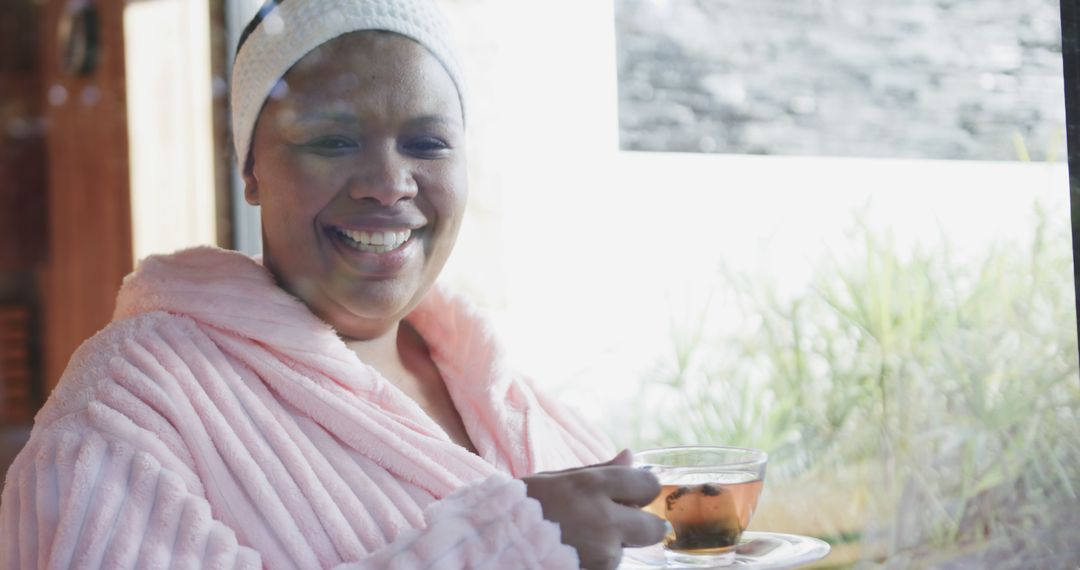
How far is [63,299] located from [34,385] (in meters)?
0.12

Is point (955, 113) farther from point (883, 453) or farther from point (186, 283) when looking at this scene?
point (186, 283)

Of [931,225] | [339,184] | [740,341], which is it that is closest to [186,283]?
[339,184]

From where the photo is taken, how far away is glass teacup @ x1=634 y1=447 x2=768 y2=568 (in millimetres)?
675

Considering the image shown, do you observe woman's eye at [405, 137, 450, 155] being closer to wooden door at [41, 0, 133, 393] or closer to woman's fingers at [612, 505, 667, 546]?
woman's fingers at [612, 505, 667, 546]

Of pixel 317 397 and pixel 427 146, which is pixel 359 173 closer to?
pixel 427 146

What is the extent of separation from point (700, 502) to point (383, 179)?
31cm

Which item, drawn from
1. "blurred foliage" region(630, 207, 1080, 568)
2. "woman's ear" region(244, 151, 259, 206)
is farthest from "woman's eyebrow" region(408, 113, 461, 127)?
"blurred foliage" region(630, 207, 1080, 568)

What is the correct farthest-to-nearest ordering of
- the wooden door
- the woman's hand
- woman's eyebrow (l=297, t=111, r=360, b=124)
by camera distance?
1. the wooden door
2. woman's eyebrow (l=297, t=111, r=360, b=124)
3. the woman's hand

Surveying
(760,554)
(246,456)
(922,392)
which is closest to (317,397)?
(246,456)

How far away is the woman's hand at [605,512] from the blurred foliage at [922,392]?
0.69 feet

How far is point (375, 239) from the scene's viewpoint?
0.80 meters

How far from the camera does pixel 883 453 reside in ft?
2.65

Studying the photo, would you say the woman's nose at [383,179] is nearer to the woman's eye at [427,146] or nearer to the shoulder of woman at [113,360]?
the woman's eye at [427,146]

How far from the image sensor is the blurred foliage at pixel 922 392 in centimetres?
73
